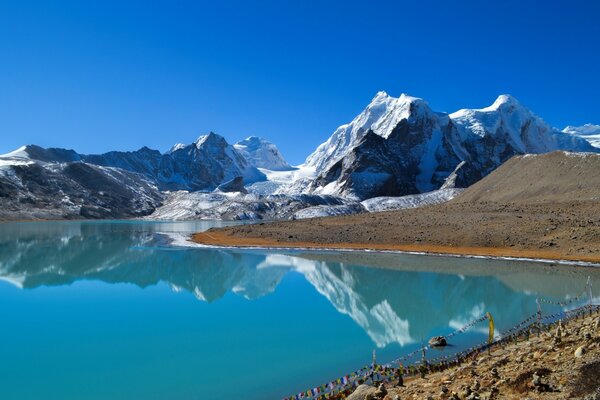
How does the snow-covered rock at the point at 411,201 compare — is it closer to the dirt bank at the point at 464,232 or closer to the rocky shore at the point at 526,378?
the dirt bank at the point at 464,232

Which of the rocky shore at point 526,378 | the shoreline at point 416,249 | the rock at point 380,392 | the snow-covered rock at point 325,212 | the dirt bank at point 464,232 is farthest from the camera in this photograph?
the snow-covered rock at point 325,212

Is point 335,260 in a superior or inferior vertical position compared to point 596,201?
inferior

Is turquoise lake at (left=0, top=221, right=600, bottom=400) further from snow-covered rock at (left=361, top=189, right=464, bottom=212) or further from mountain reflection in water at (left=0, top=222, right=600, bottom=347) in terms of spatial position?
snow-covered rock at (left=361, top=189, right=464, bottom=212)

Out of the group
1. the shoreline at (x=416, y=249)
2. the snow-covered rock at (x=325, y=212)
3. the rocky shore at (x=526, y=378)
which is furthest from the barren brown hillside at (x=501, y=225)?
the snow-covered rock at (x=325, y=212)

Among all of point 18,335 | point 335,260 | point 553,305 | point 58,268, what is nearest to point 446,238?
point 335,260

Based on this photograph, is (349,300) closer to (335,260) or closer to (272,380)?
(272,380)

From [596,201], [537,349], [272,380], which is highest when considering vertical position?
[596,201]

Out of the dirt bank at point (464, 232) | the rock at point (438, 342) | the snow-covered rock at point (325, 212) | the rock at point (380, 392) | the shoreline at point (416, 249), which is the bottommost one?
the rock at point (438, 342)

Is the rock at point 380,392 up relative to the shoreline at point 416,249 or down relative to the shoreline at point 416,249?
down

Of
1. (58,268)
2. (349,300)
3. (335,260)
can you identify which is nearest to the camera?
(349,300)
